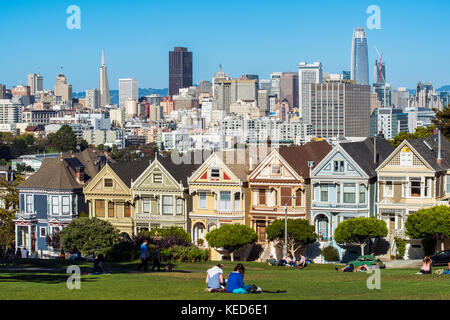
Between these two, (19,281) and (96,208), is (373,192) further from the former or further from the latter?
(19,281)

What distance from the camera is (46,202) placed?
67.8m

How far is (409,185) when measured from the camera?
56.5 metres

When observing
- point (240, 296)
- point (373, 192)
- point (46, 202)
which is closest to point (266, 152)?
point (373, 192)

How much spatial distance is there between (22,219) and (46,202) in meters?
→ 2.19

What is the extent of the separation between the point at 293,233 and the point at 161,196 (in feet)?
36.8

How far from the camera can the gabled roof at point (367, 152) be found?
5791cm

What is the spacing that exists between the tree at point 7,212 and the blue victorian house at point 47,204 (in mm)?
1063

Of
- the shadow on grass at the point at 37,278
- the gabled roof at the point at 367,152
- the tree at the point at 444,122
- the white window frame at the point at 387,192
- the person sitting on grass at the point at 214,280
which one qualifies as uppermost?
the tree at the point at 444,122

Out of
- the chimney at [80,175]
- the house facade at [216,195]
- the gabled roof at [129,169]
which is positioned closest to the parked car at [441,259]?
the house facade at [216,195]

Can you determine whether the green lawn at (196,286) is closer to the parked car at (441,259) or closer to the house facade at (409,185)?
the parked car at (441,259)

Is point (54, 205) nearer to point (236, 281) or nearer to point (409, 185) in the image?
point (409, 185)

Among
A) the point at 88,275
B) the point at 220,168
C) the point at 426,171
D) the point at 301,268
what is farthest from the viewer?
the point at 220,168

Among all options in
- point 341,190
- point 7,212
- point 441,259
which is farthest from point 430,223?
point 7,212

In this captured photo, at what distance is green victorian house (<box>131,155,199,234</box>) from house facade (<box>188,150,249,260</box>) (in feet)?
3.55
